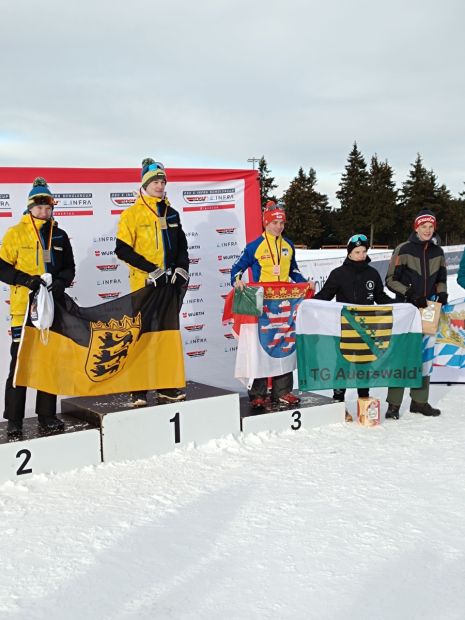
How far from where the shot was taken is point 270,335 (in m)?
5.82

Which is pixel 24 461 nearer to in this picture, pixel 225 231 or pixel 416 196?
pixel 225 231

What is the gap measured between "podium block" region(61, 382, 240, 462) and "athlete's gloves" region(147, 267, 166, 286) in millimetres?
996

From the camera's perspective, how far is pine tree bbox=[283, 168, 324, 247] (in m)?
63.1

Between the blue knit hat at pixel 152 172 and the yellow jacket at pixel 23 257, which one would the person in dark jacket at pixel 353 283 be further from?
the yellow jacket at pixel 23 257

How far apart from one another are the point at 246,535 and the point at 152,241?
8.47 ft

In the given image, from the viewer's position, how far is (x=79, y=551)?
128 inches

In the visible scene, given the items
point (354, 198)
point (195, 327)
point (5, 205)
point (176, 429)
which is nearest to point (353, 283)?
point (195, 327)

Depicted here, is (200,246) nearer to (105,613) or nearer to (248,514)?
(248,514)

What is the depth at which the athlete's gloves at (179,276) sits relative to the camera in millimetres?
5168

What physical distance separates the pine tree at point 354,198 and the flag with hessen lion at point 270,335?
60.5m

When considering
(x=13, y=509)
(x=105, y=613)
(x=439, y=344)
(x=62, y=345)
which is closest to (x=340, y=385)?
(x=439, y=344)

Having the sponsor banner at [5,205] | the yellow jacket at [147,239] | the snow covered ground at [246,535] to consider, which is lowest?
the snow covered ground at [246,535]

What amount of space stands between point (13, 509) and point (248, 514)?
Result: 1.43 m

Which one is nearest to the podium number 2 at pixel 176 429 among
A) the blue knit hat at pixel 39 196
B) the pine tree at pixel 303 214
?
the blue knit hat at pixel 39 196
